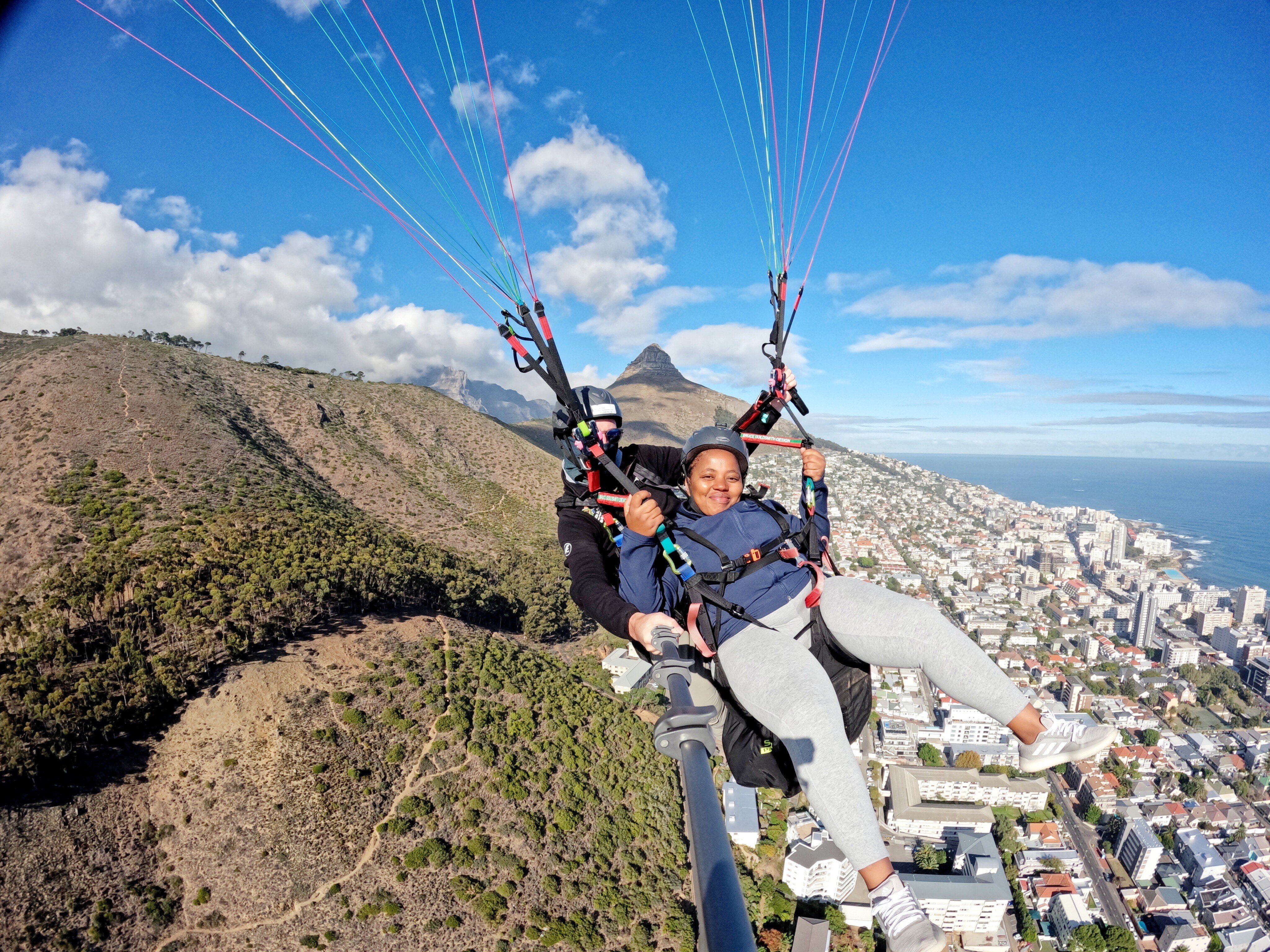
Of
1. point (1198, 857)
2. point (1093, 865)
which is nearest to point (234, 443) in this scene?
point (1093, 865)

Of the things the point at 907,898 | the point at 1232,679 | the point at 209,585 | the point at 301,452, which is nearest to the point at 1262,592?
the point at 1232,679

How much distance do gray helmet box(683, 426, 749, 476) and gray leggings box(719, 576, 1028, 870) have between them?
1.00 m

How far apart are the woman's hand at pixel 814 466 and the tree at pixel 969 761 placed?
101ft

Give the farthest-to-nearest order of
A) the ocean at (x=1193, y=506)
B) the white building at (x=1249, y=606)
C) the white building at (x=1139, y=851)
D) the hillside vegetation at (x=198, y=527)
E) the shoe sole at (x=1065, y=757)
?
the ocean at (x=1193, y=506) → the white building at (x=1249, y=606) → the white building at (x=1139, y=851) → the hillside vegetation at (x=198, y=527) → the shoe sole at (x=1065, y=757)

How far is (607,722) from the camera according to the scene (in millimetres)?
20469

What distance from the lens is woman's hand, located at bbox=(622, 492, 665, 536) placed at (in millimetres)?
3043

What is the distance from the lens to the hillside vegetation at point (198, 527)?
15.8 metres

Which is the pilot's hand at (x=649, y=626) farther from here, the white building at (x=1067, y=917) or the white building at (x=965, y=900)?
the white building at (x=1067, y=917)

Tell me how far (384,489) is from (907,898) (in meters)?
41.6

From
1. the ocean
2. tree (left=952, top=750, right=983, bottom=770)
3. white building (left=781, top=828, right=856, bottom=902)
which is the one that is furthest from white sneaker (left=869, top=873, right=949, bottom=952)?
the ocean

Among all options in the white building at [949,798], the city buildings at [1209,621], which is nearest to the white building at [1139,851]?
the white building at [949,798]

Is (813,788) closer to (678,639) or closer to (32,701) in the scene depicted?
(678,639)

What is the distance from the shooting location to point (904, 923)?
244 centimetres

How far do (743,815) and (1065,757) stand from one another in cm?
1878
